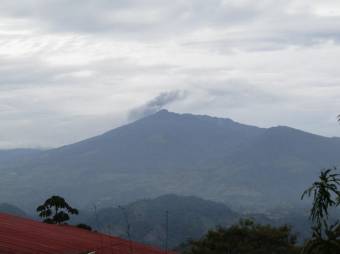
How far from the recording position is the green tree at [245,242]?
49.4 meters

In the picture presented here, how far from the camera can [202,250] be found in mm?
49312

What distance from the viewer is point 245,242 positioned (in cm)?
4975

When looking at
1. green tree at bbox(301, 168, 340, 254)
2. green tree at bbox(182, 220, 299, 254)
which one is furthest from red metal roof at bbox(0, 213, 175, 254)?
green tree at bbox(182, 220, 299, 254)

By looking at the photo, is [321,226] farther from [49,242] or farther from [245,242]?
[245,242]

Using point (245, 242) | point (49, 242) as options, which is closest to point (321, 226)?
point (49, 242)

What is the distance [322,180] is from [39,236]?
14138mm

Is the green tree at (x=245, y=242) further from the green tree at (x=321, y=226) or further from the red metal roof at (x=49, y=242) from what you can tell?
the green tree at (x=321, y=226)

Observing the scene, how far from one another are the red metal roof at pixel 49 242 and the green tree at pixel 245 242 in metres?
21.8

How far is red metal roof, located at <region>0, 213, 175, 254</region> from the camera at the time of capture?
815 inches

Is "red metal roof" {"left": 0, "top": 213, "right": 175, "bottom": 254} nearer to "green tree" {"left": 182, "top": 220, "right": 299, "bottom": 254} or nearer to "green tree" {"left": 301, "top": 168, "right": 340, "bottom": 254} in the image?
"green tree" {"left": 301, "top": 168, "right": 340, "bottom": 254}

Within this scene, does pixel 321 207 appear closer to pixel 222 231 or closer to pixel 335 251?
pixel 335 251

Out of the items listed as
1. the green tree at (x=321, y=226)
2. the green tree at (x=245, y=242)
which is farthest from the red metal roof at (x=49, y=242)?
the green tree at (x=245, y=242)

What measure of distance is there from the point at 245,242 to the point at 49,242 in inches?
1161

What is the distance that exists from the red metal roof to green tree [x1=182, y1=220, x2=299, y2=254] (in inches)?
859
